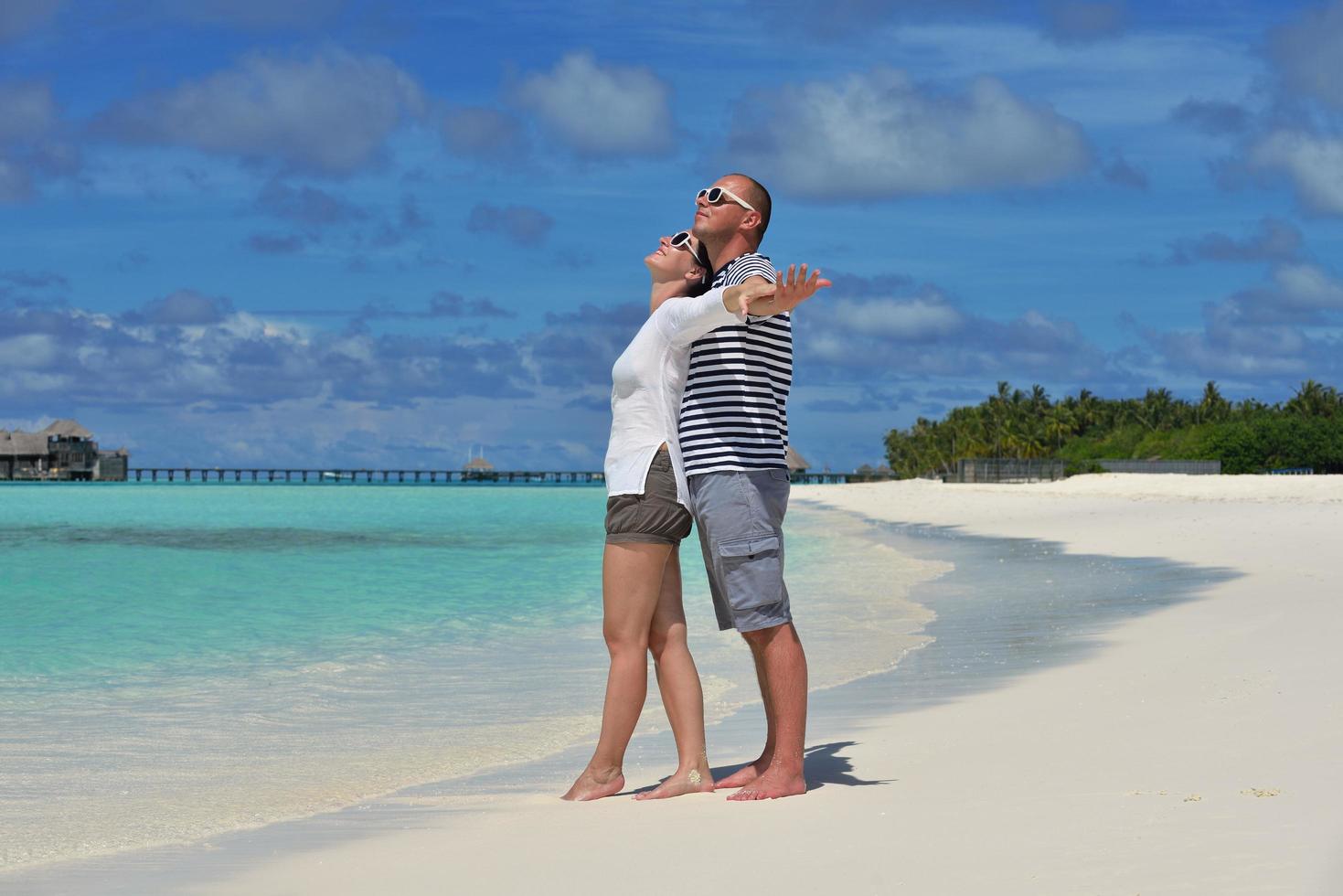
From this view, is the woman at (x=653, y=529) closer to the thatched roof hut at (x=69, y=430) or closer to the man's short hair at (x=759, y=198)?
the man's short hair at (x=759, y=198)

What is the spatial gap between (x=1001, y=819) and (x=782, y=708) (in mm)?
778

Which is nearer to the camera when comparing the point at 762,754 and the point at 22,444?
the point at 762,754

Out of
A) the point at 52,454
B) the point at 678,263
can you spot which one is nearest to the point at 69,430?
the point at 52,454

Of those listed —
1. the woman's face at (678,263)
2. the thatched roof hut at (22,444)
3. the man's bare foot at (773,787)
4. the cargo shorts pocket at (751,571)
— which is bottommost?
the man's bare foot at (773,787)

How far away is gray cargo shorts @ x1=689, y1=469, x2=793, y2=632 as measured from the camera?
3781 mm

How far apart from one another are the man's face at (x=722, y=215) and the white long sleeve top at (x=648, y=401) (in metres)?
0.22

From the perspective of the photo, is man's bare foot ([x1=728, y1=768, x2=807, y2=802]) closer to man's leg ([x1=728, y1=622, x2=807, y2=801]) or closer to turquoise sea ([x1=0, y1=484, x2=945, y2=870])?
man's leg ([x1=728, y1=622, x2=807, y2=801])

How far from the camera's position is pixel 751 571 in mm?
3812

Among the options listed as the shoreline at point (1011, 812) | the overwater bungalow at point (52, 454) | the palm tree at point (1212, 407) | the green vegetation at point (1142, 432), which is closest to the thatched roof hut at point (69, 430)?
the overwater bungalow at point (52, 454)

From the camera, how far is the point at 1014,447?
98562 mm

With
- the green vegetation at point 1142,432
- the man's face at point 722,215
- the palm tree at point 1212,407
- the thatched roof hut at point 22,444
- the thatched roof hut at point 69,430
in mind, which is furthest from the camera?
the thatched roof hut at point 69,430

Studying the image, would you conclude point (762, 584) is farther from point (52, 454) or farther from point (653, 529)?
point (52, 454)

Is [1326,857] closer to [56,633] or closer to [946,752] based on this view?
[946,752]

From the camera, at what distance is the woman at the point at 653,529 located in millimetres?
3896
